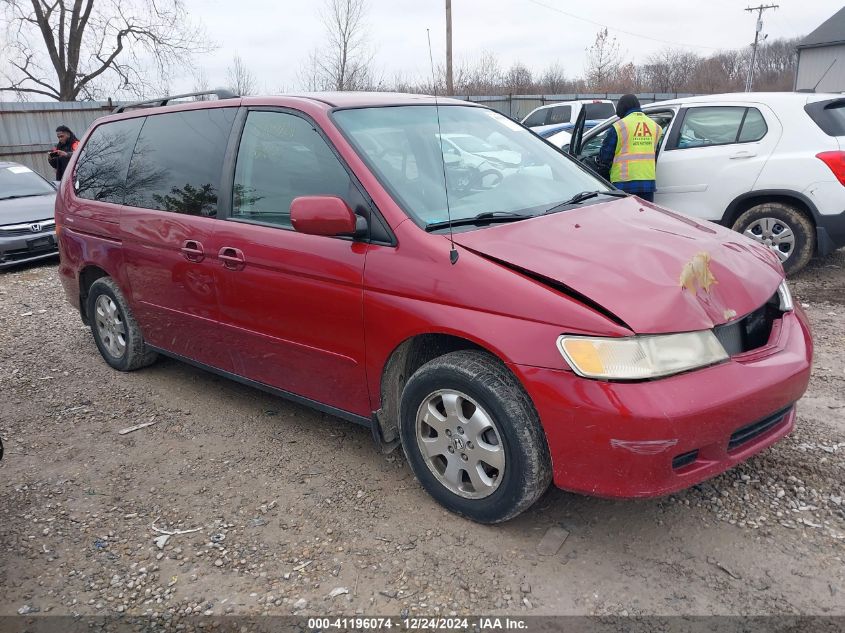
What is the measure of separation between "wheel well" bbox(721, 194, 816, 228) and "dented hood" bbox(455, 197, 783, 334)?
12.0ft

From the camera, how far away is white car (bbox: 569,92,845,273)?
6.09m

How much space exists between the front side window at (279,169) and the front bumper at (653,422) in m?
1.43

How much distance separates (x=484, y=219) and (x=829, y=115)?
502 cm

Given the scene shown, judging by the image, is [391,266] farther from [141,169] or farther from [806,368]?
[141,169]

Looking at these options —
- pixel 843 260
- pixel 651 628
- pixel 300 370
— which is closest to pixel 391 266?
pixel 300 370

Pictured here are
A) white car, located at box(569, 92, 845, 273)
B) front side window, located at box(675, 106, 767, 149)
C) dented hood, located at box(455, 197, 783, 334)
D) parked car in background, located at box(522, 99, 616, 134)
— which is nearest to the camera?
dented hood, located at box(455, 197, 783, 334)

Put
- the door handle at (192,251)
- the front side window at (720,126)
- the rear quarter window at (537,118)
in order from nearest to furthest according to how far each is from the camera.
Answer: the door handle at (192,251), the front side window at (720,126), the rear quarter window at (537,118)

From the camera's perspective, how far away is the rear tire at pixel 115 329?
4629 mm

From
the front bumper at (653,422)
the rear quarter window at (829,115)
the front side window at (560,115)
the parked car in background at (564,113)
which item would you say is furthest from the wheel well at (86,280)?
the front side window at (560,115)

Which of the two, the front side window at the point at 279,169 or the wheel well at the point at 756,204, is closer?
the front side window at the point at 279,169

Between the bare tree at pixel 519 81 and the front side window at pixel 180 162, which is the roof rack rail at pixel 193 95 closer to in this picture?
the front side window at pixel 180 162

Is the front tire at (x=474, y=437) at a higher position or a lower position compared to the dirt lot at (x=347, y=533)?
higher

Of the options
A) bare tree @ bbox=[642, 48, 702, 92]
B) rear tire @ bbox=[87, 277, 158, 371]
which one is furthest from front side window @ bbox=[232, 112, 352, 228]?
bare tree @ bbox=[642, 48, 702, 92]

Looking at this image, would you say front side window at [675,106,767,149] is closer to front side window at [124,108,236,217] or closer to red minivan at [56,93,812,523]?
red minivan at [56,93,812,523]
